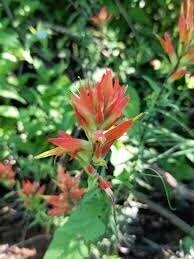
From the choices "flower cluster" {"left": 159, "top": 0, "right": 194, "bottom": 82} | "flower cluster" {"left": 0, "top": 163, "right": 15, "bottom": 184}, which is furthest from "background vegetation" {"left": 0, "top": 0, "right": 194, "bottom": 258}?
"flower cluster" {"left": 159, "top": 0, "right": 194, "bottom": 82}

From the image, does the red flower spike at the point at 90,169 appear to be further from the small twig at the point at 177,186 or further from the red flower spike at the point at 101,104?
the small twig at the point at 177,186

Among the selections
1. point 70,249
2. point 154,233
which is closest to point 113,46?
point 154,233

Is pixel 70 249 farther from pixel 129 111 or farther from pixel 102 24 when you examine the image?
pixel 102 24

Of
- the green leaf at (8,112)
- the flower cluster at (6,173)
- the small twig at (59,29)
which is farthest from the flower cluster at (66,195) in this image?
the small twig at (59,29)

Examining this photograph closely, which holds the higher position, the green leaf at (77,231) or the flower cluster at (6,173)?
the flower cluster at (6,173)

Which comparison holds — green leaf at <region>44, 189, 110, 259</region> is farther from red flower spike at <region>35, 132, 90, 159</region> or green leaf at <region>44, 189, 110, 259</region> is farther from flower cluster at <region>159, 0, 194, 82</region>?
red flower spike at <region>35, 132, 90, 159</region>
